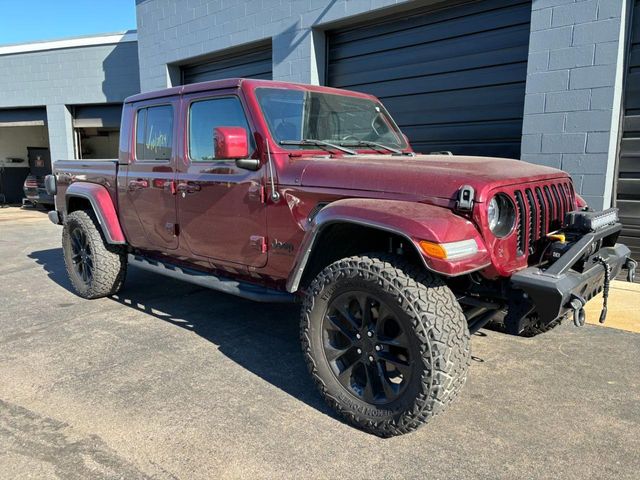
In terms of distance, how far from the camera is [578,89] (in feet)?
17.6

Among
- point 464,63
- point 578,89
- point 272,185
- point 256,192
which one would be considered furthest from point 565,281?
point 464,63

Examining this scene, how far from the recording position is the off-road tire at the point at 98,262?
494 centimetres

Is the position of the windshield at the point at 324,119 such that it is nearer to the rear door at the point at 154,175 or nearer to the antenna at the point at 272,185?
the antenna at the point at 272,185

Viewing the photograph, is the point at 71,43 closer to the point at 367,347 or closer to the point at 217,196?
the point at 217,196

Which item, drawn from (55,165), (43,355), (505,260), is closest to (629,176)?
(505,260)

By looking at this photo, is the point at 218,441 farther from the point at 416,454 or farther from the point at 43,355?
the point at 43,355

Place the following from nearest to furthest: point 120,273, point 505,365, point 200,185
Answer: point 505,365
point 200,185
point 120,273

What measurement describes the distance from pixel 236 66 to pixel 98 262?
5.84 metres

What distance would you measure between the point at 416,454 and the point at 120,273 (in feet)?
12.0

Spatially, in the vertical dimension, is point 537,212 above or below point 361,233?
above

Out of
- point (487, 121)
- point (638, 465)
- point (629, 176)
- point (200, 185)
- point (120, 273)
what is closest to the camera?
point (638, 465)

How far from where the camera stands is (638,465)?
243 centimetres

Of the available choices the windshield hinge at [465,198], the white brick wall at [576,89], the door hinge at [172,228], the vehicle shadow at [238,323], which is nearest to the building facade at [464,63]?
the white brick wall at [576,89]

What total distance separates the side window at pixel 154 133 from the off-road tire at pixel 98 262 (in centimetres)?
101
